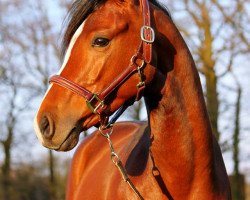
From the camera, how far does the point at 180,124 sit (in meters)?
3.54

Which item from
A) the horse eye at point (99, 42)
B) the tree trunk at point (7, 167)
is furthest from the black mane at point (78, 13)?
the tree trunk at point (7, 167)

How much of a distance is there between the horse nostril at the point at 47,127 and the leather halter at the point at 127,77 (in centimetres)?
23

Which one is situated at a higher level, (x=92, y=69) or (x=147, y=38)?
(x=147, y=38)

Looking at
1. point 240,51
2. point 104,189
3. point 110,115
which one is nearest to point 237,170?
point 240,51

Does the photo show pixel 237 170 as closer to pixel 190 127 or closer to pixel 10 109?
pixel 10 109

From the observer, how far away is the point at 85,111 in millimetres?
3299

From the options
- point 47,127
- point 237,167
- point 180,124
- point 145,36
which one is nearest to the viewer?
point 47,127

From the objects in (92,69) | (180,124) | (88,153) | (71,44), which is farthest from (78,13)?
(88,153)

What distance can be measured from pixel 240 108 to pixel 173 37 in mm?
14019

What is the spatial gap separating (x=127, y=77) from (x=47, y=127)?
593mm

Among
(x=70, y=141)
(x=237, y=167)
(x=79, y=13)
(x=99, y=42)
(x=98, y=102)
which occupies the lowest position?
(x=237, y=167)

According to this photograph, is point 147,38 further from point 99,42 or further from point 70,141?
point 70,141

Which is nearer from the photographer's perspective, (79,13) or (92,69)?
(92,69)

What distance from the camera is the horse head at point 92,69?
3.21 m
